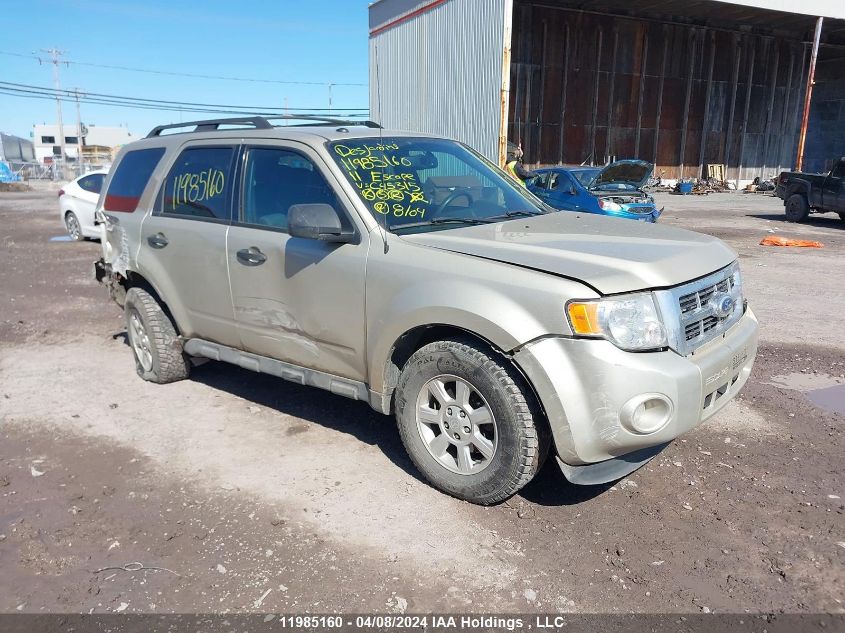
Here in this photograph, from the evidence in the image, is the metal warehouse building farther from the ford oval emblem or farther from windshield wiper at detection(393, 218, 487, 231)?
the ford oval emblem

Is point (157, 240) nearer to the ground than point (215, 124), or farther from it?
nearer to the ground

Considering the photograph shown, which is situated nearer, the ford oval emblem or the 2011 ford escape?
the 2011 ford escape

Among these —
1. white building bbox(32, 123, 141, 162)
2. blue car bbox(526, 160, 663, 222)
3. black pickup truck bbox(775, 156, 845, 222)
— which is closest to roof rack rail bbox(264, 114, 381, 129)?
blue car bbox(526, 160, 663, 222)

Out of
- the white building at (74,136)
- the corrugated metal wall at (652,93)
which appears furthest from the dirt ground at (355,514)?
the white building at (74,136)

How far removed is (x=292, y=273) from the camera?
13.0ft

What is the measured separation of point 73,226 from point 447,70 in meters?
11.1

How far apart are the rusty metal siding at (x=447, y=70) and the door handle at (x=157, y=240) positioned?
41.2 feet

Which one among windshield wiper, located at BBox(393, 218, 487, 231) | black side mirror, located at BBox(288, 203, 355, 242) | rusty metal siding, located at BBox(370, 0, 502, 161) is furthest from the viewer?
rusty metal siding, located at BBox(370, 0, 502, 161)

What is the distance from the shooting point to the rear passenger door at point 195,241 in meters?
4.46

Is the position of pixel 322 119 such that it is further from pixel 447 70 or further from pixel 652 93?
pixel 652 93

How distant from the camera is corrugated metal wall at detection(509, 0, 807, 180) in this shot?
28156 mm

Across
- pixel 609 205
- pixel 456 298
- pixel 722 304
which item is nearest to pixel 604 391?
pixel 456 298

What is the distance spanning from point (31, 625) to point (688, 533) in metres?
2.88

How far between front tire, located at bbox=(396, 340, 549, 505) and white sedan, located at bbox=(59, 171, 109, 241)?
496 inches
